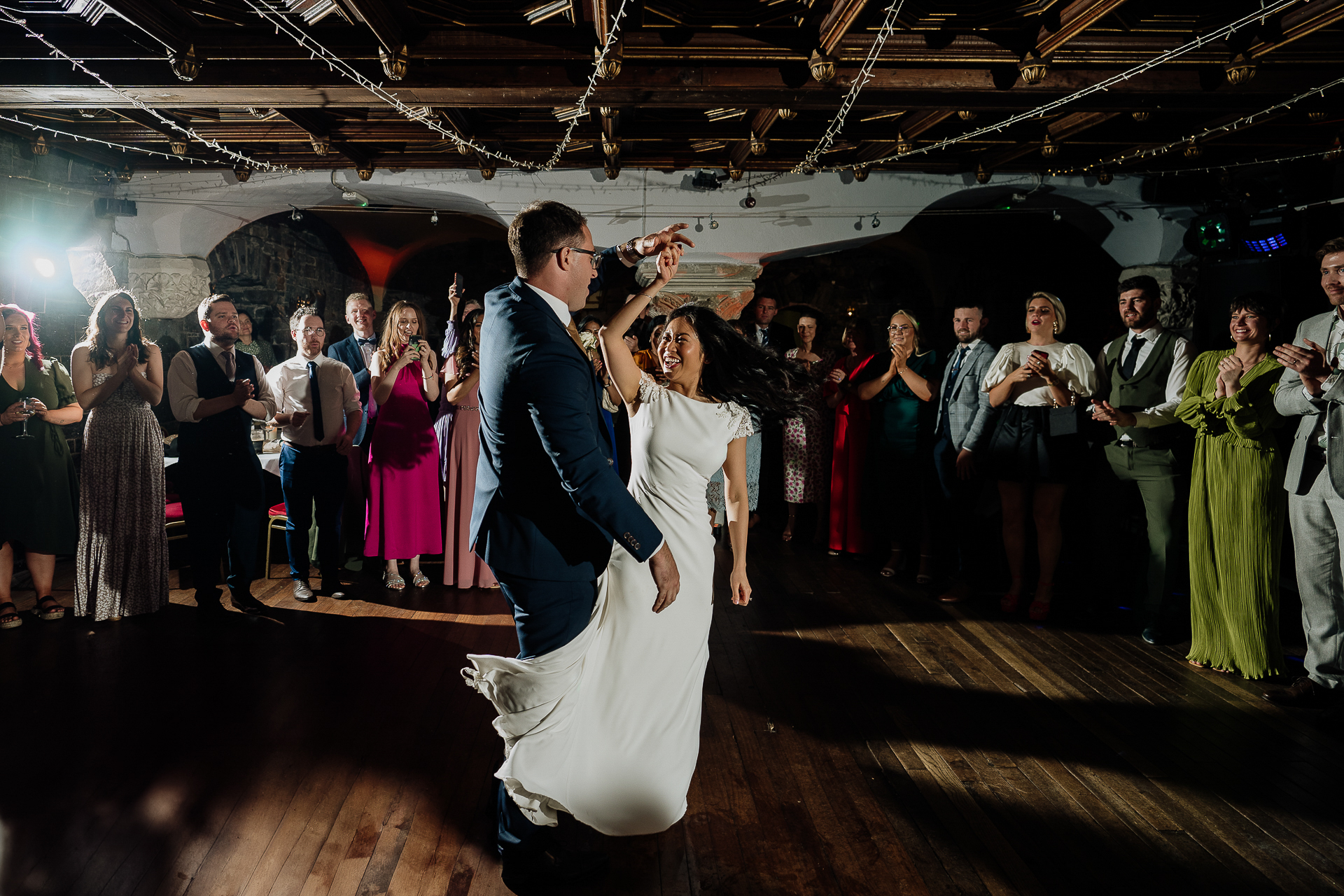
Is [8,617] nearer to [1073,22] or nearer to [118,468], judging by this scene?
[118,468]

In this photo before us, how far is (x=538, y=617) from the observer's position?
170cm

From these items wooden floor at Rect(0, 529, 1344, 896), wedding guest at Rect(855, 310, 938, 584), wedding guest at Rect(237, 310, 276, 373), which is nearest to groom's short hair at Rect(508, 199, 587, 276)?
wooden floor at Rect(0, 529, 1344, 896)

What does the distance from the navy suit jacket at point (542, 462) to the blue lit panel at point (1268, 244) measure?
21.0 ft

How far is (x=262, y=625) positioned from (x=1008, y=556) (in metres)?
3.88

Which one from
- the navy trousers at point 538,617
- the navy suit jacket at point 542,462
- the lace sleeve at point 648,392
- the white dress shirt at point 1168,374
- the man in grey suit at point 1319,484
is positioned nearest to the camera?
the navy suit jacket at point 542,462

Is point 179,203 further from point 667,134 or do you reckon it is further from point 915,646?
point 915,646

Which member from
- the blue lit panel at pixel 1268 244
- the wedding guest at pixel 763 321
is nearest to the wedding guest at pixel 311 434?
the wedding guest at pixel 763 321

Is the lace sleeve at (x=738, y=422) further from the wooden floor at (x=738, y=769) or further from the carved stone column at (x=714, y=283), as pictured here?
the carved stone column at (x=714, y=283)

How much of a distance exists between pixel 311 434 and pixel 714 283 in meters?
4.07

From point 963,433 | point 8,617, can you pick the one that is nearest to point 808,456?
point 963,433

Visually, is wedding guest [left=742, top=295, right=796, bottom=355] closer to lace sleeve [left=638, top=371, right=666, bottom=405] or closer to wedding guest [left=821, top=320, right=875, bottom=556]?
wedding guest [left=821, top=320, right=875, bottom=556]

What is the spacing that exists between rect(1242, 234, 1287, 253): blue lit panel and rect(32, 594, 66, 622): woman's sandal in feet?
27.4

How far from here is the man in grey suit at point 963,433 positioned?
4059 mm

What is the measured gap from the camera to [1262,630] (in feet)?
10.0
